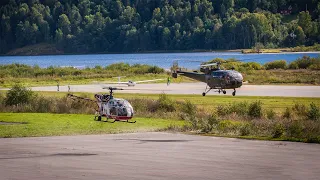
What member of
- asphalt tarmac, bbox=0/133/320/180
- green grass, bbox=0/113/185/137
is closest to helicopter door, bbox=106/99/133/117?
asphalt tarmac, bbox=0/133/320/180

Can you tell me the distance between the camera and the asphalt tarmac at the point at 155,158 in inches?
1132

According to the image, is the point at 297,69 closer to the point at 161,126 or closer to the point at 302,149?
the point at 161,126

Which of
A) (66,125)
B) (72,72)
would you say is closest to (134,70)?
(72,72)

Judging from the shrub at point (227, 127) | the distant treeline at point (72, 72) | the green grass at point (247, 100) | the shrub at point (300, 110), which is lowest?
the distant treeline at point (72, 72)

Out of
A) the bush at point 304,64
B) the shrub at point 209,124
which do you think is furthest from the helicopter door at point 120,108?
the bush at point 304,64

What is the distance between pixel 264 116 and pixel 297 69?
229 feet

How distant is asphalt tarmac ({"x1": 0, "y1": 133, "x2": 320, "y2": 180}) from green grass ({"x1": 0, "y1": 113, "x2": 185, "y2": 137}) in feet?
8.95

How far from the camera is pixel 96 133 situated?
45.8 meters

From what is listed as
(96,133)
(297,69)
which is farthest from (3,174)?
(297,69)

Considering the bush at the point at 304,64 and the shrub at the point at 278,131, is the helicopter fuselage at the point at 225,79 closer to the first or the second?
the shrub at the point at 278,131

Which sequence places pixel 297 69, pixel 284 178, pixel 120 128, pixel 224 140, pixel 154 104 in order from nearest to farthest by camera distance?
pixel 284 178
pixel 224 140
pixel 120 128
pixel 154 104
pixel 297 69

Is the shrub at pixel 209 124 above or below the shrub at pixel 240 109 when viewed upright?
above

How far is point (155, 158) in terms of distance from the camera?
3347cm

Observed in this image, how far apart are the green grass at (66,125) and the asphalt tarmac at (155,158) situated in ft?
8.95
